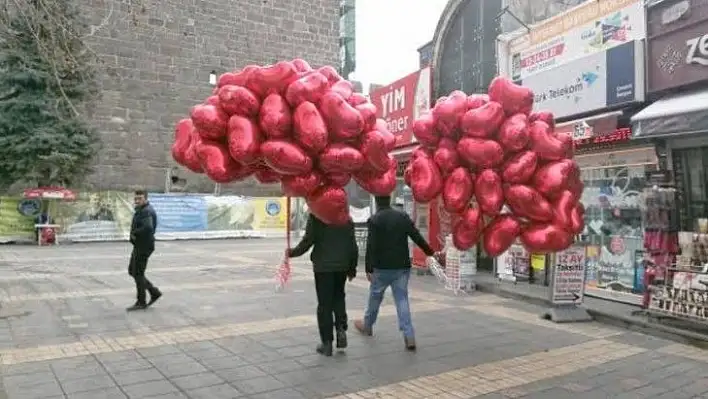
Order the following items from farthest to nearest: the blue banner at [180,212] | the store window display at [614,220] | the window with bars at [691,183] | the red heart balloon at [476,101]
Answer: the blue banner at [180,212] → the store window display at [614,220] → the window with bars at [691,183] → the red heart balloon at [476,101]

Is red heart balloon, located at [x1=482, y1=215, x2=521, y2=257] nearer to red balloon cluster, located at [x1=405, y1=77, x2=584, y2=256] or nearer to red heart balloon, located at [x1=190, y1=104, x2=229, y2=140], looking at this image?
red balloon cluster, located at [x1=405, y1=77, x2=584, y2=256]

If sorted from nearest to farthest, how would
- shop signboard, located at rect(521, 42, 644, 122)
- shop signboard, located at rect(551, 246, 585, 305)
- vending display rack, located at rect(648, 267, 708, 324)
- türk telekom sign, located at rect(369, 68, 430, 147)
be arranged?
vending display rack, located at rect(648, 267, 708, 324)
shop signboard, located at rect(551, 246, 585, 305)
shop signboard, located at rect(521, 42, 644, 122)
türk telekom sign, located at rect(369, 68, 430, 147)

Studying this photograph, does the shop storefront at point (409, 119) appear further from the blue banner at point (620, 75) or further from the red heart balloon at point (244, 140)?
the red heart balloon at point (244, 140)

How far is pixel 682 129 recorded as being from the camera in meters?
7.27

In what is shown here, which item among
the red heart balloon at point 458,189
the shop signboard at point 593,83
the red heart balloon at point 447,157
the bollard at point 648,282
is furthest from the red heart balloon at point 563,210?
the shop signboard at point 593,83

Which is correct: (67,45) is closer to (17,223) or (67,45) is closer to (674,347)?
(674,347)

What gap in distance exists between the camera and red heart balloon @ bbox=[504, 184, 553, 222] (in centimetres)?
441

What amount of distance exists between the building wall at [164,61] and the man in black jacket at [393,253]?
20.7m

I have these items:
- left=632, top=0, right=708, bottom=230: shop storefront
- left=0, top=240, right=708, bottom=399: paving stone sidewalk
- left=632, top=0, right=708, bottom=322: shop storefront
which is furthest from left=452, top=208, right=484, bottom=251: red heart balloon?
left=632, top=0, right=708, bottom=230: shop storefront

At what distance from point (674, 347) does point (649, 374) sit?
1.27 m

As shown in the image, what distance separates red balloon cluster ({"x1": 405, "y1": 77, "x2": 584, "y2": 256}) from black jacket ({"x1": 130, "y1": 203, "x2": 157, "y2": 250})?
533 centimetres

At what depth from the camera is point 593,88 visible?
30.3 ft

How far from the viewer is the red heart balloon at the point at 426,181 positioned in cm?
453

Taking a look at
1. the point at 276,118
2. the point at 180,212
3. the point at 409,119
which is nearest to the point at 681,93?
the point at 276,118
